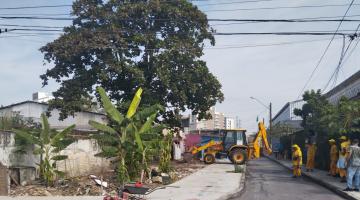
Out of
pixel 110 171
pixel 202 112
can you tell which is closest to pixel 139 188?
pixel 110 171

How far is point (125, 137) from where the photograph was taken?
59.1 feet

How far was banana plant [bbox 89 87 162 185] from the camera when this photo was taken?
57.7 ft

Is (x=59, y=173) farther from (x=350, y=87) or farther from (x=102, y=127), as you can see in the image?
(x=350, y=87)

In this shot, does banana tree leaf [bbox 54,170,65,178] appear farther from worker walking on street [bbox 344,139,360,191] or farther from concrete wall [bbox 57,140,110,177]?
worker walking on street [bbox 344,139,360,191]

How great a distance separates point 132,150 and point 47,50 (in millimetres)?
11672

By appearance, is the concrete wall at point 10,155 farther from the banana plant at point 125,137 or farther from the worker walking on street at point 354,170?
the worker walking on street at point 354,170

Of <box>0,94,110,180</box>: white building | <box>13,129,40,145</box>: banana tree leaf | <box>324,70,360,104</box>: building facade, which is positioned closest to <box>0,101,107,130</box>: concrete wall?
<box>0,94,110,180</box>: white building

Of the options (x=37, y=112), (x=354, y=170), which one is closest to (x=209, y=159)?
(x=37, y=112)

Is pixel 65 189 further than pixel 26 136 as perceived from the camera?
No

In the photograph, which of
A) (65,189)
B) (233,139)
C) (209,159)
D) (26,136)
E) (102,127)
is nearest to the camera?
(65,189)

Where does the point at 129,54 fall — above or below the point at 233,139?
above

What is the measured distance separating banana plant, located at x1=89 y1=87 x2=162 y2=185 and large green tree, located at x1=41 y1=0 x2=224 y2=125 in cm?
877

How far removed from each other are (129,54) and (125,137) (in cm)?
1057

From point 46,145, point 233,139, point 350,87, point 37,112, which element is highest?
point 350,87
